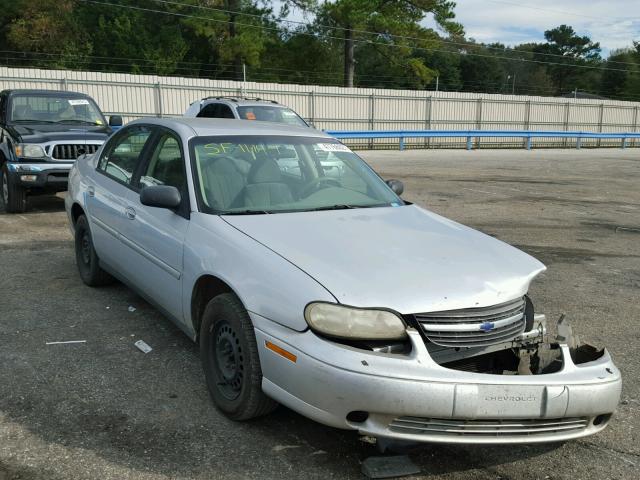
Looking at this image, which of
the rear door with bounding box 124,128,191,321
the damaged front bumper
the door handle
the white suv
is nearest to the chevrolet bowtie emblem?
the damaged front bumper

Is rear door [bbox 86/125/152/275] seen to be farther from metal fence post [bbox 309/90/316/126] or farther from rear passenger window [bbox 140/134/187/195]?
metal fence post [bbox 309/90/316/126]

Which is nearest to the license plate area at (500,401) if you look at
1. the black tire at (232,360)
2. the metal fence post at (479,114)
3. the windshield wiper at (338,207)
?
the black tire at (232,360)

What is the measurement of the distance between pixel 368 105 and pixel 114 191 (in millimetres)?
26591

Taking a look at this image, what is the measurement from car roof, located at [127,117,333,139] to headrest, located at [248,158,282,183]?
36 centimetres

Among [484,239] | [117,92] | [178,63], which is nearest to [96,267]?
[484,239]

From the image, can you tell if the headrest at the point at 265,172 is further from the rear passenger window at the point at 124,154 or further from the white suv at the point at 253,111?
the white suv at the point at 253,111

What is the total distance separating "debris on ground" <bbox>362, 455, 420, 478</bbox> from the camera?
288 cm

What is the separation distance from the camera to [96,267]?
5520 millimetres

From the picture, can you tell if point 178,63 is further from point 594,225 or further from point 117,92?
point 594,225

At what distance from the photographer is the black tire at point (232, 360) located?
311 cm

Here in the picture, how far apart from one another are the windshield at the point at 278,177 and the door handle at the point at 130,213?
689 mm

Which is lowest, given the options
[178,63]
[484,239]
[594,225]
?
[594,225]

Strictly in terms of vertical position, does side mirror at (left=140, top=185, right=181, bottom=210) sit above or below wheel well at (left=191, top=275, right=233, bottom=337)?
above

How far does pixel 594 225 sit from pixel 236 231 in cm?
789
